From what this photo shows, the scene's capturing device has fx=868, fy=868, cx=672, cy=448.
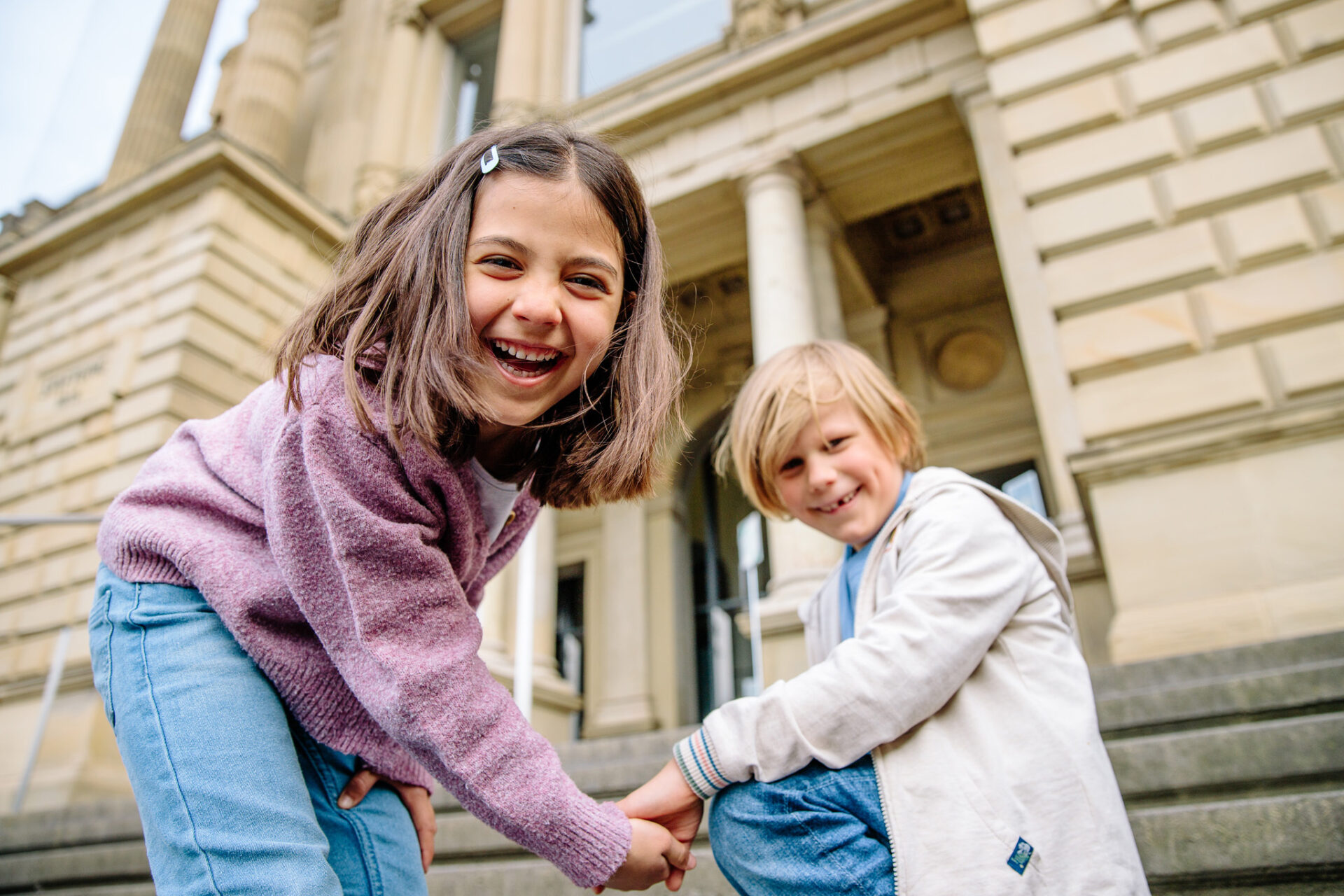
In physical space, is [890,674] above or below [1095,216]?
below

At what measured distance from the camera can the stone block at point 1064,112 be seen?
5.54 meters

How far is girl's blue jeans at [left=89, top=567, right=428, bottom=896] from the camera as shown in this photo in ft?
3.73

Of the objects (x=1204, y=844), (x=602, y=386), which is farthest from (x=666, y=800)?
(x=1204, y=844)

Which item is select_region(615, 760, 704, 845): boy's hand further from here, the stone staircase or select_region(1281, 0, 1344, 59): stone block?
select_region(1281, 0, 1344, 59): stone block

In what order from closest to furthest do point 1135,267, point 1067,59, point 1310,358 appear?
point 1310,358 → point 1135,267 → point 1067,59

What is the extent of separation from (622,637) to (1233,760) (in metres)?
8.89

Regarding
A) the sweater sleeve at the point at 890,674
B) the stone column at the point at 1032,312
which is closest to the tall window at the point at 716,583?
the stone column at the point at 1032,312

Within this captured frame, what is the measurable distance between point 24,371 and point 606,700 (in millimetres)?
7625

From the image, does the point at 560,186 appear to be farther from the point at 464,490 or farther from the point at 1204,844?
the point at 1204,844

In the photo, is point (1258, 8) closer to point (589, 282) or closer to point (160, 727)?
point (589, 282)

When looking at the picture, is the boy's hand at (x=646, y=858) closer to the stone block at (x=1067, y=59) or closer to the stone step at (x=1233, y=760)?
the stone step at (x=1233, y=760)

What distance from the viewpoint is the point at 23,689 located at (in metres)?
7.39

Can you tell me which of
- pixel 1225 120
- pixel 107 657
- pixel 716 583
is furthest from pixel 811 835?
pixel 716 583

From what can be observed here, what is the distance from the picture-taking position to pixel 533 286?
4.54 ft
